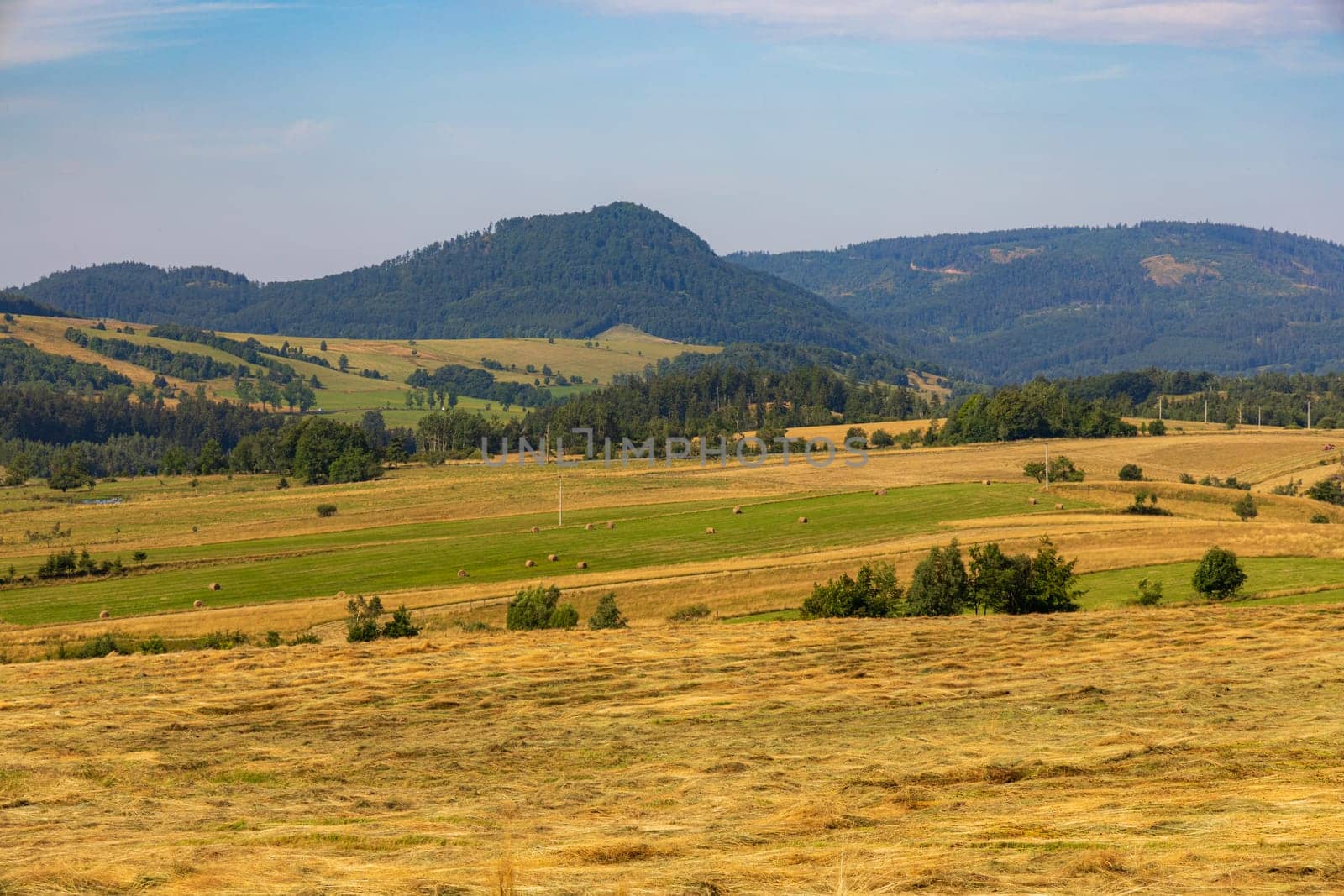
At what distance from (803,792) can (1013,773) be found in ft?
9.47

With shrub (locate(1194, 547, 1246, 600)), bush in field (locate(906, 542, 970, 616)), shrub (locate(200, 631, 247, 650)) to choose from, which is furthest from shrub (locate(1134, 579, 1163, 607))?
shrub (locate(200, 631, 247, 650))

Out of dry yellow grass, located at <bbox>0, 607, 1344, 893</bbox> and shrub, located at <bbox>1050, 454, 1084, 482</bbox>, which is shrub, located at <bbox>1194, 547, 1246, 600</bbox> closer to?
dry yellow grass, located at <bbox>0, 607, 1344, 893</bbox>

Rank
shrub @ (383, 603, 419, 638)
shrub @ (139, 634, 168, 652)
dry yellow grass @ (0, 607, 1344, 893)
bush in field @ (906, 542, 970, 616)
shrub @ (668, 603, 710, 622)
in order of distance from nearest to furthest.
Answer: dry yellow grass @ (0, 607, 1344, 893) < shrub @ (139, 634, 168, 652) < shrub @ (383, 603, 419, 638) < bush in field @ (906, 542, 970, 616) < shrub @ (668, 603, 710, 622)

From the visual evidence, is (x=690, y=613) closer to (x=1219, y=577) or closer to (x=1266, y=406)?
(x=1219, y=577)

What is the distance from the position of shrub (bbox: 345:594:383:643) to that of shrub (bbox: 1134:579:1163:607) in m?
27.6

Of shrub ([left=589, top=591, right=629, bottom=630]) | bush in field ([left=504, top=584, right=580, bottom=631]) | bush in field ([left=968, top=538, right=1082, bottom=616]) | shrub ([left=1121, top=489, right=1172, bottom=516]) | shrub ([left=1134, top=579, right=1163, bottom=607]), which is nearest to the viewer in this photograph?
shrub ([left=589, top=591, right=629, bottom=630])

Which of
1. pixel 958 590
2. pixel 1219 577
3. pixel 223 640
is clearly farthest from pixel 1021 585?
pixel 223 640

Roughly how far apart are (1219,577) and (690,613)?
2084 centimetres

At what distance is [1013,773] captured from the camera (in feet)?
49.9

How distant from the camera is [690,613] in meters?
48.9

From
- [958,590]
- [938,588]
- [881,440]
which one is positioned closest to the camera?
[938,588]

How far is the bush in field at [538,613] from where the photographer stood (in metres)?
44.1

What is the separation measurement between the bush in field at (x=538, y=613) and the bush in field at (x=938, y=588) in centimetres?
1325

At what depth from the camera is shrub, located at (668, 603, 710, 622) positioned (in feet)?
157
